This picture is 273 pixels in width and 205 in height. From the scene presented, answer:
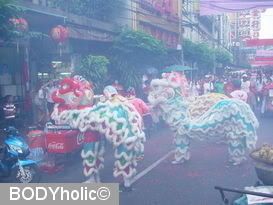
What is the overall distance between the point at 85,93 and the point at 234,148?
3249mm

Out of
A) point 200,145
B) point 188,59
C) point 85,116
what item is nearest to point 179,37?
point 188,59

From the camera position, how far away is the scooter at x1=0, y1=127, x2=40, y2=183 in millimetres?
7121

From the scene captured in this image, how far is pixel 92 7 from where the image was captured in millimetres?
19484

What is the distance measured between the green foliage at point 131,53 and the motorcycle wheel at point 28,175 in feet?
34.7

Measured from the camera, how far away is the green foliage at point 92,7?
56.2 ft

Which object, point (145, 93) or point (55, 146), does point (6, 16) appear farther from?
point (145, 93)

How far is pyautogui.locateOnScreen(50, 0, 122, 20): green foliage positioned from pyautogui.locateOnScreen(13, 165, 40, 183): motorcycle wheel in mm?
10658

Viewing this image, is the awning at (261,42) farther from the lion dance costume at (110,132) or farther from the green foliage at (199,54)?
the lion dance costume at (110,132)

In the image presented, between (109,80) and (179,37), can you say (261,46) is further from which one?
(109,80)

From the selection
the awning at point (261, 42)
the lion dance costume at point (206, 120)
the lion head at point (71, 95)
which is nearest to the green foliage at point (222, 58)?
the awning at point (261, 42)

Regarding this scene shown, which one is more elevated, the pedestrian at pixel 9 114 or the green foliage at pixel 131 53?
the green foliage at pixel 131 53

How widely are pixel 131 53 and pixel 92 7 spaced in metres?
2.84

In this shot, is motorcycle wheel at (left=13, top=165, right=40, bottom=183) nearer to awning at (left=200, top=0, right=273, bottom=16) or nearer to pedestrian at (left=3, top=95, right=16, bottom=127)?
pedestrian at (left=3, top=95, right=16, bottom=127)

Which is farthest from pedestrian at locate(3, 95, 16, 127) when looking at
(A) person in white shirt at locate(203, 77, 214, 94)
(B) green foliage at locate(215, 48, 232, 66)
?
(B) green foliage at locate(215, 48, 232, 66)
